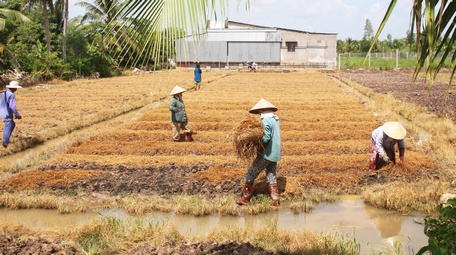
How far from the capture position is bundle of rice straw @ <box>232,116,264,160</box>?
6.01 metres

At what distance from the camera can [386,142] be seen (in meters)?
7.46

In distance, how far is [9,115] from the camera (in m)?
9.86

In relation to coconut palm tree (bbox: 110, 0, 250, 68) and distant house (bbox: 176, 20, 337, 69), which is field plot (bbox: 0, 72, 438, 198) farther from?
distant house (bbox: 176, 20, 337, 69)

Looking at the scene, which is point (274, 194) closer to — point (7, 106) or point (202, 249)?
point (202, 249)

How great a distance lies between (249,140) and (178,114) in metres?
4.43

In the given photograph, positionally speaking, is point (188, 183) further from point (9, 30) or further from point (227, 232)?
point (9, 30)

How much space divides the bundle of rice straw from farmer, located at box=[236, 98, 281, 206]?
0.07 metres

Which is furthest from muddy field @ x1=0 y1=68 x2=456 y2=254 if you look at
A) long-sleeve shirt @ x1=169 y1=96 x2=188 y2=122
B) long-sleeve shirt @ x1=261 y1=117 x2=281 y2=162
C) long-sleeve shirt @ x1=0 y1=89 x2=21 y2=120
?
long-sleeve shirt @ x1=0 y1=89 x2=21 y2=120

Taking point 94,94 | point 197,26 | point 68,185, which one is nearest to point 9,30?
point 94,94

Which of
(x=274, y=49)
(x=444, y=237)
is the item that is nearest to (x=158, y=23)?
(x=444, y=237)

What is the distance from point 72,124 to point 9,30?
11608 millimetres

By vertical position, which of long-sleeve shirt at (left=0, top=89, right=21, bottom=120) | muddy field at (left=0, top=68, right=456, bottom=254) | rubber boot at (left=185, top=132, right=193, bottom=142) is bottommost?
muddy field at (left=0, top=68, right=456, bottom=254)

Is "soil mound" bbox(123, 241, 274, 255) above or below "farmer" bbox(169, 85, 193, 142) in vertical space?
below

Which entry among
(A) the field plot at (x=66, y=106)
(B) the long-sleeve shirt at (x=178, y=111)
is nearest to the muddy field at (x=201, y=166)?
(B) the long-sleeve shirt at (x=178, y=111)
